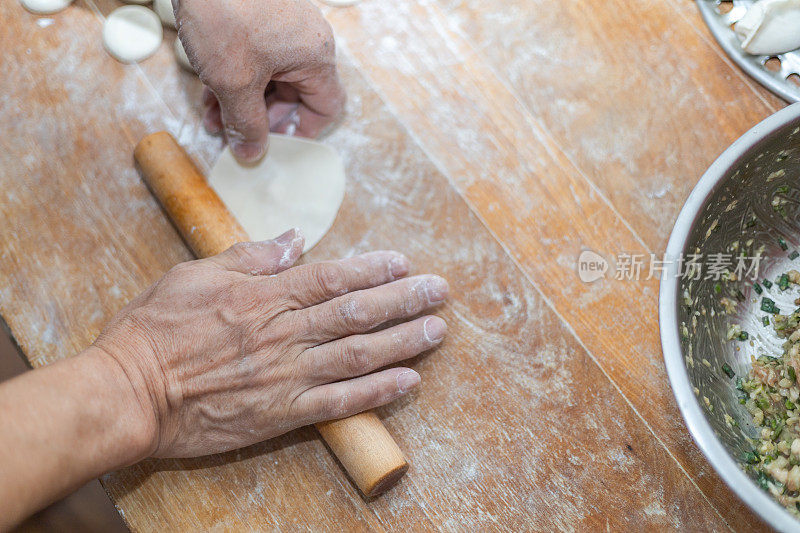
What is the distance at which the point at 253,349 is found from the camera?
0.96 metres

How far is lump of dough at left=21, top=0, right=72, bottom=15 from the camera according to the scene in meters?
1.24

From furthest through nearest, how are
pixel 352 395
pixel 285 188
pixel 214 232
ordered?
pixel 285 188 < pixel 214 232 < pixel 352 395

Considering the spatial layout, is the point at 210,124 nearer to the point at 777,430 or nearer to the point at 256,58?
the point at 256,58

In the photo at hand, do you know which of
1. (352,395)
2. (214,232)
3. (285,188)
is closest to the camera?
(352,395)

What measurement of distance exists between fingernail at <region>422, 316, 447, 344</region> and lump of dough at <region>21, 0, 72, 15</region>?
36.9 inches

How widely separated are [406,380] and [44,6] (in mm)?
992

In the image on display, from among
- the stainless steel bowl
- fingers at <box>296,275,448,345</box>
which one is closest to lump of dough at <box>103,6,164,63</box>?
fingers at <box>296,275,448,345</box>

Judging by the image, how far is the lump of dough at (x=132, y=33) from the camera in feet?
4.00

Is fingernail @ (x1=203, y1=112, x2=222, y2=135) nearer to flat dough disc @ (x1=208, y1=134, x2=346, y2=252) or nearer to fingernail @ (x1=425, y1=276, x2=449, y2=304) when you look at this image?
flat dough disc @ (x1=208, y1=134, x2=346, y2=252)

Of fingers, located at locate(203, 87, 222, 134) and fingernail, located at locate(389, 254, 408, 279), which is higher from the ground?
fingers, located at locate(203, 87, 222, 134)

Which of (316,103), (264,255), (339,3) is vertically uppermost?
(339,3)

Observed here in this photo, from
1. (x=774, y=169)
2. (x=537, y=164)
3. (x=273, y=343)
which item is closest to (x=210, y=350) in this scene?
(x=273, y=343)

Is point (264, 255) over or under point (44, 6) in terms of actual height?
under

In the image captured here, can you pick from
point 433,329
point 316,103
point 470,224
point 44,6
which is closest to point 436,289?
point 433,329
